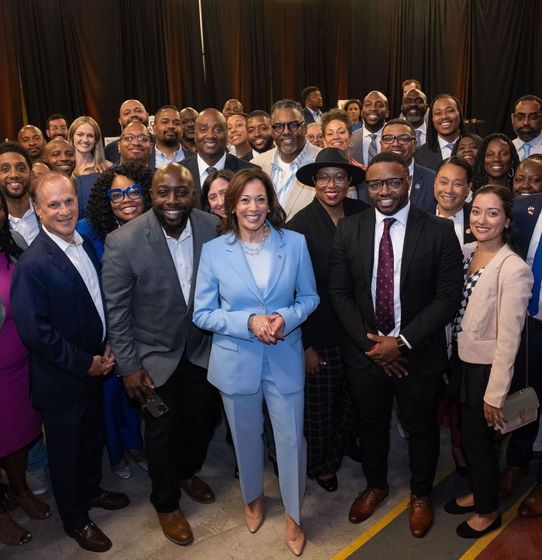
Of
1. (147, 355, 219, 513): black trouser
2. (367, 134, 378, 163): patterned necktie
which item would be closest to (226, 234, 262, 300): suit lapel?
(147, 355, 219, 513): black trouser

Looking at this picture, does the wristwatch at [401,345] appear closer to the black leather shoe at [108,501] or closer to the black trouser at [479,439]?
the black trouser at [479,439]

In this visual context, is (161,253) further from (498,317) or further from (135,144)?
(135,144)

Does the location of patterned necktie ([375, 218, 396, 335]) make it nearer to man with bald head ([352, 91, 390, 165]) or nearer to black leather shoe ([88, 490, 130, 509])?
black leather shoe ([88, 490, 130, 509])

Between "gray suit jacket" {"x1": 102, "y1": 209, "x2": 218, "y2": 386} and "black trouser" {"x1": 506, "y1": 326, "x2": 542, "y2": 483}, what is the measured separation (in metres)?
1.69

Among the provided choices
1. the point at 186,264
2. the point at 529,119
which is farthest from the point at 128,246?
the point at 529,119

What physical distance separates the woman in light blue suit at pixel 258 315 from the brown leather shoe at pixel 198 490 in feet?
2.09

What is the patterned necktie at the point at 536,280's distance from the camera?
10.3ft

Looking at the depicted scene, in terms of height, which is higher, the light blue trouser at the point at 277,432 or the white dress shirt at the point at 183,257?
the white dress shirt at the point at 183,257

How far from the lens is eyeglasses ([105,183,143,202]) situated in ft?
10.8

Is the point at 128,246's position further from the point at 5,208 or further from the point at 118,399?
the point at 118,399

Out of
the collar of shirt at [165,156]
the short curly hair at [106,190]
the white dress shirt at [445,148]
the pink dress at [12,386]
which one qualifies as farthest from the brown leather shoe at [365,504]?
the collar of shirt at [165,156]

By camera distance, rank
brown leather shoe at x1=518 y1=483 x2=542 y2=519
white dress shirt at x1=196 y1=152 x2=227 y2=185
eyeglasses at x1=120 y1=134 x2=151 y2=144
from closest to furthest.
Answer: brown leather shoe at x1=518 y1=483 x2=542 y2=519
white dress shirt at x1=196 y1=152 x2=227 y2=185
eyeglasses at x1=120 y1=134 x2=151 y2=144

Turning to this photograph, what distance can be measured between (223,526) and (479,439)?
4.86 ft

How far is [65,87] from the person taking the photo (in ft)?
31.1
